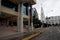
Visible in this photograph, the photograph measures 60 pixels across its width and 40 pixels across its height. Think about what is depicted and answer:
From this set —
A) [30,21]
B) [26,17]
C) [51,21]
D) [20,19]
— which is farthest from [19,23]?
[51,21]

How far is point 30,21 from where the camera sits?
67438 millimetres

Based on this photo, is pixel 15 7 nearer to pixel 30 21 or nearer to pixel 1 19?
pixel 1 19

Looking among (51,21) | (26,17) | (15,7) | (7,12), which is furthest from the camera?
(51,21)

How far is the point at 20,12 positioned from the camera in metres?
47.3

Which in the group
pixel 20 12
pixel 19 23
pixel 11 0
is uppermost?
pixel 11 0

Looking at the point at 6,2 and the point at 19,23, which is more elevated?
the point at 6,2

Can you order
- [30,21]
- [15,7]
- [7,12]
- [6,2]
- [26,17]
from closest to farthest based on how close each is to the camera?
[7,12] → [6,2] → [15,7] → [26,17] → [30,21]

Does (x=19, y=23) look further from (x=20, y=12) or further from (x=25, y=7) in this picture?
(x=25, y=7)

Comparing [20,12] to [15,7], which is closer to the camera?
[20,12]

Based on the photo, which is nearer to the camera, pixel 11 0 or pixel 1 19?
pixel 11 0

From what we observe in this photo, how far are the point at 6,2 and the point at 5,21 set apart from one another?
1042cm

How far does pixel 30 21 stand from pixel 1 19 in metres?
17.2

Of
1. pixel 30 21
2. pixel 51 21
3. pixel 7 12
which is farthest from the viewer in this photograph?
pixel 51 21

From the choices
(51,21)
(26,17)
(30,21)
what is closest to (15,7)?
(26,17)
